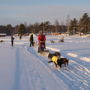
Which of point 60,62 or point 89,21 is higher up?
point 89,21

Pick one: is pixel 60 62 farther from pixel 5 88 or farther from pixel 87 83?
pixel 5 88

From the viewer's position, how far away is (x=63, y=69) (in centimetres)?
887

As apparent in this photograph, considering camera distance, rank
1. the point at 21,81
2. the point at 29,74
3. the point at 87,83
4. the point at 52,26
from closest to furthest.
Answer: the point at 87,83 → the point at 21,81 → the point at 29,74 → the point at 52,26

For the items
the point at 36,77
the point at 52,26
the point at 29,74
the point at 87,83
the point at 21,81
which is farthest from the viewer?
the point at 52,26

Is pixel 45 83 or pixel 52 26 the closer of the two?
pixel 45 83

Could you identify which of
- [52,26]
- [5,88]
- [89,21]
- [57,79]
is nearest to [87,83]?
[57,79]

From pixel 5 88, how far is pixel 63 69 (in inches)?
138

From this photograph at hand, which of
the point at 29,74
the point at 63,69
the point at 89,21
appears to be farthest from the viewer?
the point at 89,21

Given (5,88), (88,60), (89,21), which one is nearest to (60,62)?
(88,60)

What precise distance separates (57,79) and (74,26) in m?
86.0

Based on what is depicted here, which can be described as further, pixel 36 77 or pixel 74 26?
pixel 74 26

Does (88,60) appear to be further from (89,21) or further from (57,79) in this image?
(89,21)

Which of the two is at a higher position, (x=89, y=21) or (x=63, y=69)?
(x=89, y=21)

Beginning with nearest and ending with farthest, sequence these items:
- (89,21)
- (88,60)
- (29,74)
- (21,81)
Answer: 1. (21,81)
2. (29,74)
3. (88,60)
4. (89,21)
